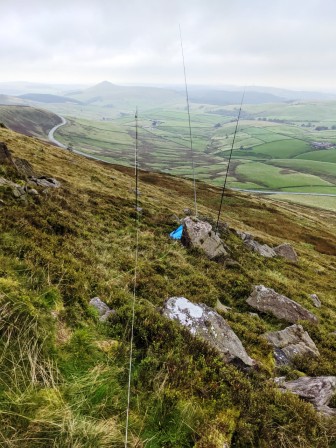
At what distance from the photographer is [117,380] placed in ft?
17.0

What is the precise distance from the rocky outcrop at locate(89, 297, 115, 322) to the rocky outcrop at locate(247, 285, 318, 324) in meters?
7.51

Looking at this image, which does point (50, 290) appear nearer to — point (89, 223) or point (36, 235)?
point (36, 235)

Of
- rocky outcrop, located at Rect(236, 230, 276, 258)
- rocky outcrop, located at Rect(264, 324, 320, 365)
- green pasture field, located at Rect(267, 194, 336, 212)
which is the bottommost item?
green pasture field, located at Rect(267, 194, 336, 212)

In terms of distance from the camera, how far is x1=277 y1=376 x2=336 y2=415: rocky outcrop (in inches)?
275

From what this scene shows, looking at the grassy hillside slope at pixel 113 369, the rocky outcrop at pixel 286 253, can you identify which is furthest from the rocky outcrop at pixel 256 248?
the grassy hillside slope at pixel 113 369

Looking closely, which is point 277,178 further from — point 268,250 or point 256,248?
point 256,248

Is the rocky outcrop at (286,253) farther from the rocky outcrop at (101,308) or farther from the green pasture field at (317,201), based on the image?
the green pasture field at (317,201)

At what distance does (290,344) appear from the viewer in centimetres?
1082

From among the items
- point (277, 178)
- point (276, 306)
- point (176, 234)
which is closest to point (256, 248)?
point (176, 234)

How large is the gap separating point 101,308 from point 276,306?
848 cm

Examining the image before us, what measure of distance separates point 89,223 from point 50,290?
11549 mm

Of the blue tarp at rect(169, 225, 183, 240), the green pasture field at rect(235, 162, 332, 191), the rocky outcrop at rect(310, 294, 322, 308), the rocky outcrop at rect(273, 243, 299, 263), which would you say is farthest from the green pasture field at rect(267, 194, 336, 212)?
the blue tarp at rect(169, 225, 183, 240)

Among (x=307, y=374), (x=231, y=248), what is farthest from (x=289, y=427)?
(x=231, y=248)

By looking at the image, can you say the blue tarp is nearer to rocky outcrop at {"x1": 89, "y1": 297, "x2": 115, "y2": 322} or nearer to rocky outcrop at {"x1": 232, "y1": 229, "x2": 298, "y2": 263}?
rocky outcrop at {"x1": 232, "y1": 229, "x2": 298, "y2": 263}
